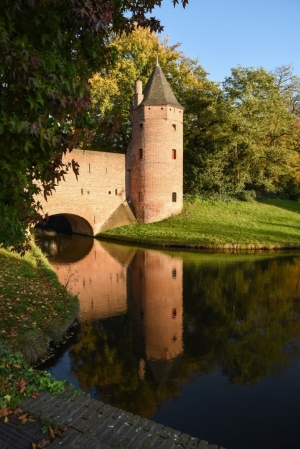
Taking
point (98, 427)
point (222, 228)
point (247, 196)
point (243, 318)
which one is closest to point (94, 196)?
point (222, 228)

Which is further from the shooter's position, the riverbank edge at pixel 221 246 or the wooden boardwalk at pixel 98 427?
the riverbank edge at pixel 221 246

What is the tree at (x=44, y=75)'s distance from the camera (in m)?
2.86

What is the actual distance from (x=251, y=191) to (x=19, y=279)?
22.9 metres

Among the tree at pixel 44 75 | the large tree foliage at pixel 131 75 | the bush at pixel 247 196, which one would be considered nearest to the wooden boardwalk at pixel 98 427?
the tree at pixel 44 75

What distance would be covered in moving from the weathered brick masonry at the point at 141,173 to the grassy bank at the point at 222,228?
1140 mm

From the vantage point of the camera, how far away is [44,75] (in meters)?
3.26

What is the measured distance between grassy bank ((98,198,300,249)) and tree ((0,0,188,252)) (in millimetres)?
16825

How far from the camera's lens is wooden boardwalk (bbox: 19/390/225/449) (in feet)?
11.8

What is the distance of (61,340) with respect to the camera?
8.02 meters

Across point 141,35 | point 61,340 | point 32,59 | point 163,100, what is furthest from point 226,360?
point 141,35

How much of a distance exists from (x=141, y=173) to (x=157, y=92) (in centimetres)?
533

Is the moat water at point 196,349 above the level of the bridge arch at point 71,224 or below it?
below

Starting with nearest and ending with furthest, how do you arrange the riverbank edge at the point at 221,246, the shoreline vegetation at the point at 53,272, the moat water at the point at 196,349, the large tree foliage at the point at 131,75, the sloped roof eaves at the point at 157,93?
the shoreline vegetation at the point at 53,272 → the moat water at the point at 196,349 → the riverbank edge at the point at 221,246 → the sloped roof eaves at the point at 157,93 → the large tree foliage at the point at 131,75

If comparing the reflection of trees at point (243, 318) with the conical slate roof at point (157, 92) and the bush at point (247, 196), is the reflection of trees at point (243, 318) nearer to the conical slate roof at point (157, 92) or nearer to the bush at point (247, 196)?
the conical slate roof at point (157, 92)
